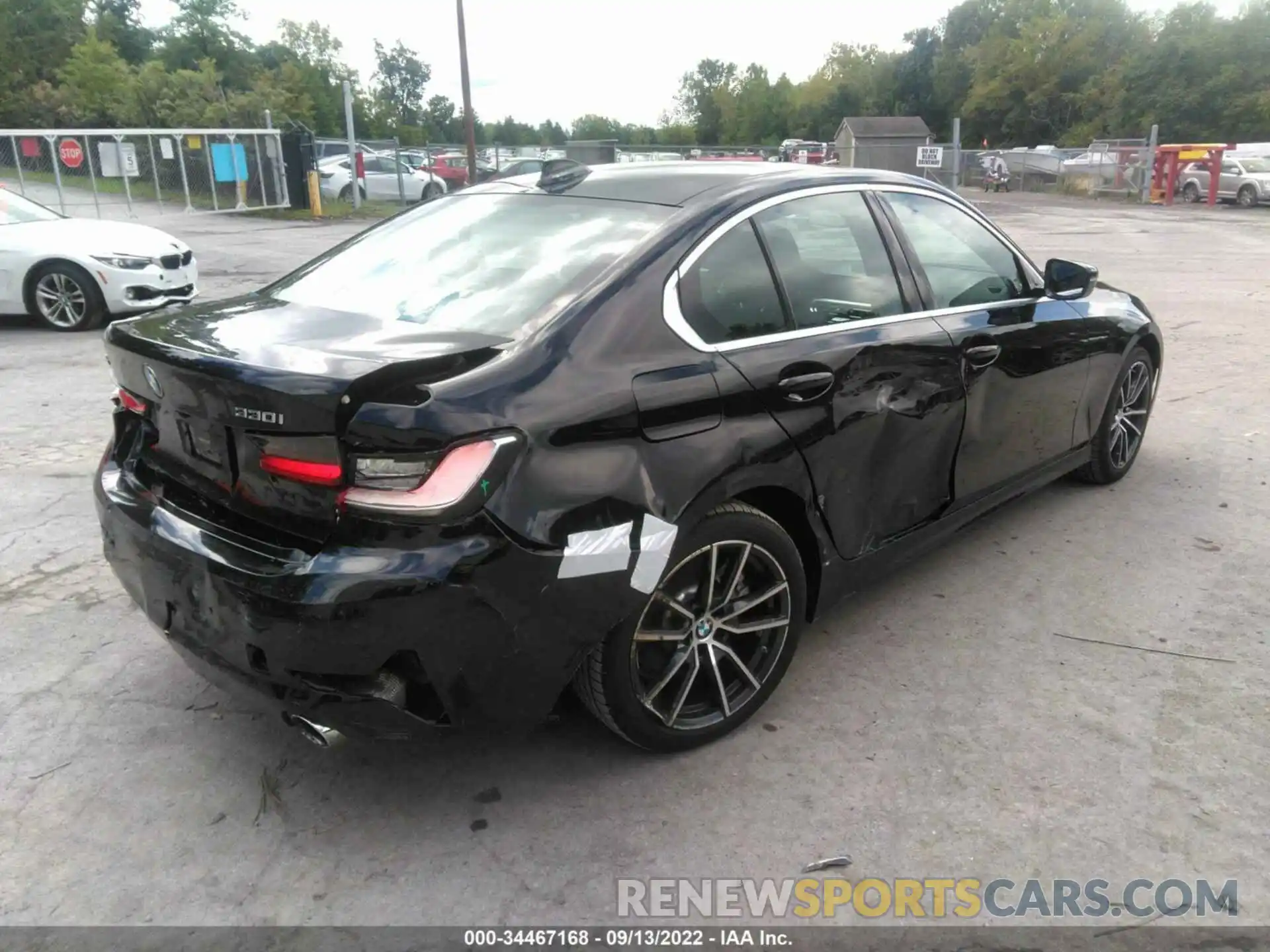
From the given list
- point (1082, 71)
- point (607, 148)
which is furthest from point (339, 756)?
point (1082, 71)

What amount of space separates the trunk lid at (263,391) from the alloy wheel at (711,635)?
87 cm

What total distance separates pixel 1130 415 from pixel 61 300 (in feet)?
29.8

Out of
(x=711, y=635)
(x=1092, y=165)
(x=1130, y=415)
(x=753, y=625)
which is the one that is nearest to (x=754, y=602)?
(x=753, y=625)

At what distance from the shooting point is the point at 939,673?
11.4 feet

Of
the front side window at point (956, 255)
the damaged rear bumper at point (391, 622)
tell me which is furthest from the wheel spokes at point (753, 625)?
the front side window at point (956, 255)

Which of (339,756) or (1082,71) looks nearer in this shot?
(339,756)

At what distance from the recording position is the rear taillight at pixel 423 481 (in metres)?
2.34

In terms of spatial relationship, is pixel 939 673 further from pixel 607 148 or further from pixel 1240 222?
pixel 1240 222

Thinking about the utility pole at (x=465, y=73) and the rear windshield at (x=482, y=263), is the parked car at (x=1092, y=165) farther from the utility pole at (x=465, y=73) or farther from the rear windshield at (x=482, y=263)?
the rear windshield at (x=482, y=263)

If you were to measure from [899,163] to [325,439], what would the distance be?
2781cm

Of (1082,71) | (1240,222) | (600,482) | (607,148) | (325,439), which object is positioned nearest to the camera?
(325,439)

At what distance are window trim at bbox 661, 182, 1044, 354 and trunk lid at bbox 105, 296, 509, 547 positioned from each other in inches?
20.5

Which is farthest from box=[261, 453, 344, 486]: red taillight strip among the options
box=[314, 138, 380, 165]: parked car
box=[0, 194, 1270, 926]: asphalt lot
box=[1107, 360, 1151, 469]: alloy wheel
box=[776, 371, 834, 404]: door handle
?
box=[314, 138, 380, 165]: parked car

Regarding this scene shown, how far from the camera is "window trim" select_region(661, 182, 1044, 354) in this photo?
2.87 m
